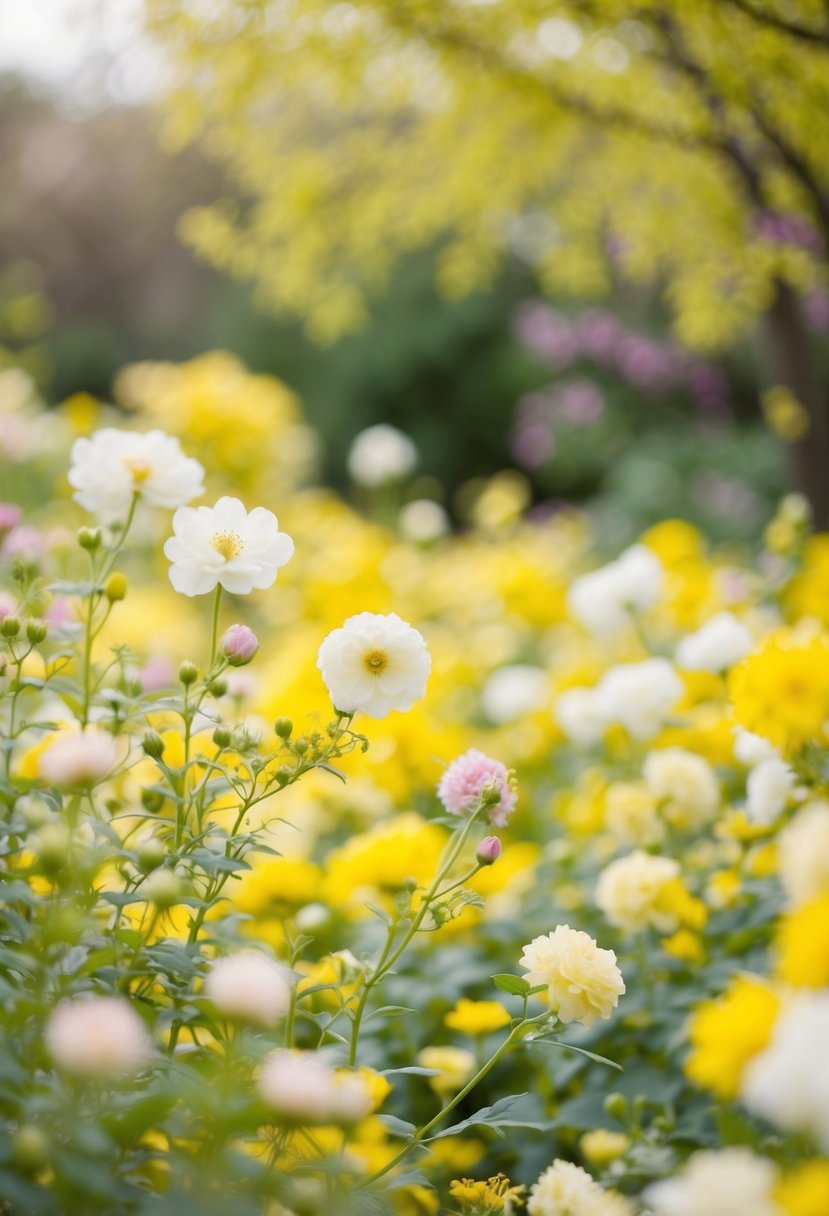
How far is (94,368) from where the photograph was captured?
32.2 ft

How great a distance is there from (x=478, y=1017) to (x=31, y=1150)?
723mm

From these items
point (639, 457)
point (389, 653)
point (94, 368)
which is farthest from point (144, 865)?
point (94, 368)

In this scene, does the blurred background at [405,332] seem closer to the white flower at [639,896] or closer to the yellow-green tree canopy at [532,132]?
the yellow-green tree canopy at [532,132]

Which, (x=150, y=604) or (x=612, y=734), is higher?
(x=150, y=604)

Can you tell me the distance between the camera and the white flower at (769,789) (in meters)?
1.19

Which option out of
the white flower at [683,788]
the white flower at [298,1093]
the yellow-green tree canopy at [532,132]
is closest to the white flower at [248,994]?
the white flower at [298,1093]

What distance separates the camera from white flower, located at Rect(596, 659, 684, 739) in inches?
63.7

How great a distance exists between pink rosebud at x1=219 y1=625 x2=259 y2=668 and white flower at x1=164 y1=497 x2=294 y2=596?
4 centimetres

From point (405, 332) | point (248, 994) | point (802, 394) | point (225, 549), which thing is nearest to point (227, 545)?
point (225, 549)

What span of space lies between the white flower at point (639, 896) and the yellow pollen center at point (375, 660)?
52 centimetres

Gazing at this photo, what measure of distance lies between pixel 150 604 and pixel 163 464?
193cm

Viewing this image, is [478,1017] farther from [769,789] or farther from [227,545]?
[227,545]

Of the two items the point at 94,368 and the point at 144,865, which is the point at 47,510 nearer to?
the point at 144,865

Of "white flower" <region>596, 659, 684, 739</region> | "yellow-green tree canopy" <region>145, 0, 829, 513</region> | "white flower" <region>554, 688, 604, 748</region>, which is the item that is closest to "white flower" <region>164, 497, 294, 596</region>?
"white flower" <region>596, 659, 684, 739</region>
